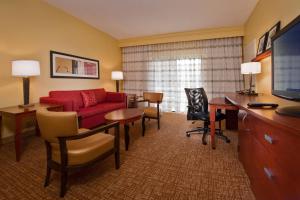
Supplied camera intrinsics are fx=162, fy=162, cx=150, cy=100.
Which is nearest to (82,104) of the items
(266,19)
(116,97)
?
(116,97)

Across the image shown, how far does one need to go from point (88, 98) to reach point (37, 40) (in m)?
1.49

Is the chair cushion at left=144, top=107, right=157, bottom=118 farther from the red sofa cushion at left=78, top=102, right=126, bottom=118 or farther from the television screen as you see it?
the television screen

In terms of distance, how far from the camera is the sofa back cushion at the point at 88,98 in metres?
3.72

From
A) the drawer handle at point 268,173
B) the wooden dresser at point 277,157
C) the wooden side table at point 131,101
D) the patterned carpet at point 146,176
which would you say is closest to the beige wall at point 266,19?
the patterned carpet at point 146,176

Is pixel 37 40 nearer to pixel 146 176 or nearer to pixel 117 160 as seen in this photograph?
pixel 117 160

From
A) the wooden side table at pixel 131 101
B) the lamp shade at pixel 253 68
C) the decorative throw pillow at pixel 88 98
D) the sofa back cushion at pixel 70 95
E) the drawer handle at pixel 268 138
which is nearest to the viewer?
the drawer handle at pixel 268 138

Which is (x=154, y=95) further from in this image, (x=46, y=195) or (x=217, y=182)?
(x=46, y=195)

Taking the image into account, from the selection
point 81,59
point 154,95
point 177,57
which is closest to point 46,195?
point 154,95

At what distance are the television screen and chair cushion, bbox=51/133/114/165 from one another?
1.68 meters

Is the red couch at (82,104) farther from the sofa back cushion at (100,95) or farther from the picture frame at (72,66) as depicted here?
the picture frame at (72,66)

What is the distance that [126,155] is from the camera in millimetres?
2314

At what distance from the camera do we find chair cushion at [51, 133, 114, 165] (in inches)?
59.2

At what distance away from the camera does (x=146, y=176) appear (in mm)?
1802

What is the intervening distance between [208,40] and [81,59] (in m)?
3.63
